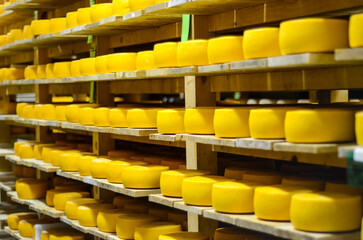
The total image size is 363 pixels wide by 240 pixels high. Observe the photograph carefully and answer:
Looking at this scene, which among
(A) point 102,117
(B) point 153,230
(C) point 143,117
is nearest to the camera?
(B) point 153,230

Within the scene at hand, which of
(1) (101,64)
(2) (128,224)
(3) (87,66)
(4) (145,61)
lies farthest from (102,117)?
(2) (128,224)

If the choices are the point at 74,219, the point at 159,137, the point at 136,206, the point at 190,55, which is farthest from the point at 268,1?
the point at 74,219

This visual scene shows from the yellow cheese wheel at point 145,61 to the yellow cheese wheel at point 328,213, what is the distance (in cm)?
146

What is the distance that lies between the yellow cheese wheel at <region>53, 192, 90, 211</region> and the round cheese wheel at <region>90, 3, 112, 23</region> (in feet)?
4.45

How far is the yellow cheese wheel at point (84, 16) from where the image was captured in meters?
4.17

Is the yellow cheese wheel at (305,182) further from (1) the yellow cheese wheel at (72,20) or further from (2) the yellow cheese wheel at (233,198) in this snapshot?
(1) the yellow cheese wheel at (72,20)

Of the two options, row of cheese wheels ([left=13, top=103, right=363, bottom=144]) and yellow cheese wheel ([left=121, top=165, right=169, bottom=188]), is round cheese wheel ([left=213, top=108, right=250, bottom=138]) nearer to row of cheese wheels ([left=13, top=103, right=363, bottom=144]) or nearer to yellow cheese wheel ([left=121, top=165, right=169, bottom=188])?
row of cheese wheels ([left=13, top=103, right=363, bottom=144])

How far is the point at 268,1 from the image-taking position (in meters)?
2.98

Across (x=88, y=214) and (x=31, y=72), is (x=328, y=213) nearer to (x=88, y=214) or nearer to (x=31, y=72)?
(x=88, y=214)

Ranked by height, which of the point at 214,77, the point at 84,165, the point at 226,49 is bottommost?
the point at 84,165

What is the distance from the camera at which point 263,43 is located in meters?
2.42

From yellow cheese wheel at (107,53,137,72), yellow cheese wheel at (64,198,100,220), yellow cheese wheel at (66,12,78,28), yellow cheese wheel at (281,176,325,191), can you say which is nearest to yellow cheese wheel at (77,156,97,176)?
yellow cheese wheel at (64,198,100,220)

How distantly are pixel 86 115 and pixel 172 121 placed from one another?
1129 mm

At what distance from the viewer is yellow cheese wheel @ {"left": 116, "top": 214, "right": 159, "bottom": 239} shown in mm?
3547
